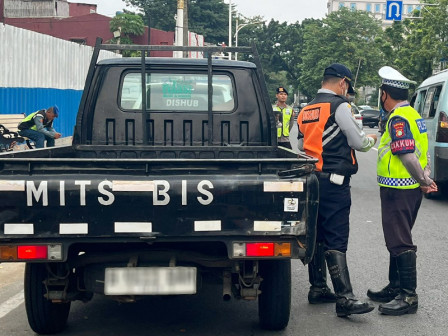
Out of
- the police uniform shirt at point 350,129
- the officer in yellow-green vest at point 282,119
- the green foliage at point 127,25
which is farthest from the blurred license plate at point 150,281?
the green foliage at point 127,25

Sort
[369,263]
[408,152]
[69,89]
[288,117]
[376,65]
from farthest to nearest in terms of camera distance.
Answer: [376,65]
[69,89]
[288,117]
[369,263]
[408,152]

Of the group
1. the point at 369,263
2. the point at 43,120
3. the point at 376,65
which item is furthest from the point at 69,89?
the point at 376,65

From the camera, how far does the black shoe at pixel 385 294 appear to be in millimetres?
6127

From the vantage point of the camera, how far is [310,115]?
5965mm

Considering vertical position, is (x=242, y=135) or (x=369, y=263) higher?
(x=242, y=135)

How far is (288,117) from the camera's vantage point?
39.4ft

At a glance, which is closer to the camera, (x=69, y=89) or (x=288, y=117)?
(x=288, y=117)

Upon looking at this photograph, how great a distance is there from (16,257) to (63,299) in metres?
0.50

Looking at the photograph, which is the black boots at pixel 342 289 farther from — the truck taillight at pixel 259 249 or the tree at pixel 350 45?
the tree at pixel 350 45

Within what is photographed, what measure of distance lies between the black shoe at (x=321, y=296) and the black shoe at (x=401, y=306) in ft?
1.49

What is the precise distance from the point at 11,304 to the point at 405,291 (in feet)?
10.0

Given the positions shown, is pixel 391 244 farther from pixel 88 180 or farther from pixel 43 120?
pixel 43 120

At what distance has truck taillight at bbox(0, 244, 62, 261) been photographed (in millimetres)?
4344

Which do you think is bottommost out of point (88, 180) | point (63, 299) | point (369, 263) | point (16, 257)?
point (369, 263)
